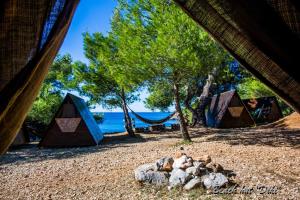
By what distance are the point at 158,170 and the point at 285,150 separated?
4750 millimetres

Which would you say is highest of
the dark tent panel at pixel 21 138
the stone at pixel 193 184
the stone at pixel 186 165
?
the dark tent panel at pixel 21 138

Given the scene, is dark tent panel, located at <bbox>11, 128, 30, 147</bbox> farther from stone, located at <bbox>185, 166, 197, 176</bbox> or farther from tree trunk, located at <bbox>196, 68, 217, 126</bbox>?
tree trunk, located at <bbox>196, 68, 217, 126</bbox>

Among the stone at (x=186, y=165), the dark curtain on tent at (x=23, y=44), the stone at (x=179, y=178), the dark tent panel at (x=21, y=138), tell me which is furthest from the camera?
the dark tent panel at (x=21, y=138)

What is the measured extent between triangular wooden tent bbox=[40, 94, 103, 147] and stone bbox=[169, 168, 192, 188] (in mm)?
8740

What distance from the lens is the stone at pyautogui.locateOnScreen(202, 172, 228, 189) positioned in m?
4.89

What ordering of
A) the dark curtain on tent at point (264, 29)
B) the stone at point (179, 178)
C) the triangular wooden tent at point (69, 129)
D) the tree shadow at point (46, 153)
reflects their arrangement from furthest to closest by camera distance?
1. the triangular wooden tent at point (69, 129)
2. the tree shadow at point (46, 153)
3. the stone at point (179, 178)
4. the dark curtain on tent at point (264, 29)

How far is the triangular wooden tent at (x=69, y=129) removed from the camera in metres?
13.3

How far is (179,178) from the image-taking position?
5.20 meters

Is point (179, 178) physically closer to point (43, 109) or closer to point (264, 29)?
point (264, 29)

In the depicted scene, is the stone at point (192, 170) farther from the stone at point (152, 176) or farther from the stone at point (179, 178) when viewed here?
the stone at point (152, 176)

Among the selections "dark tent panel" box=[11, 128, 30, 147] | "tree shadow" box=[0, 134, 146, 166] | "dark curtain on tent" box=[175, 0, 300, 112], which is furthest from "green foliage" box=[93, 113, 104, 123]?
"dark curtain on tent" box=[175, 0, 300, 112]

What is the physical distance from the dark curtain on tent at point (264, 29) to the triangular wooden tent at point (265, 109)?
2124cm

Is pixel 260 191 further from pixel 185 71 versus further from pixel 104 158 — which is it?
pixel 185 71

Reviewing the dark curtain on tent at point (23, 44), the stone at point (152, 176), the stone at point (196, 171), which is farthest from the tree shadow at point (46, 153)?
the dark curtain on tent at point (23, 44)
